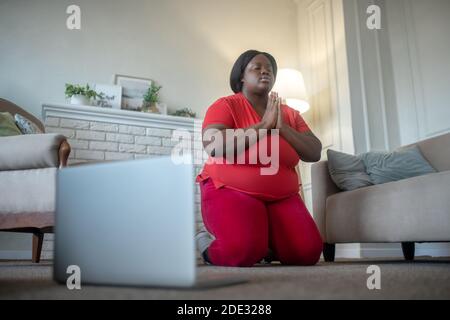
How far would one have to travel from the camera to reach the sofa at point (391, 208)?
4.51 feet

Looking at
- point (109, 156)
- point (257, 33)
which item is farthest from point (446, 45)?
point (109, 156)

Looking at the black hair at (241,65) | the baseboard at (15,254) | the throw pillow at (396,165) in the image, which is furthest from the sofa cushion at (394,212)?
the baseboard at (15,254)

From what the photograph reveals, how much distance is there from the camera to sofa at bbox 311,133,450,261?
1374 millimetres

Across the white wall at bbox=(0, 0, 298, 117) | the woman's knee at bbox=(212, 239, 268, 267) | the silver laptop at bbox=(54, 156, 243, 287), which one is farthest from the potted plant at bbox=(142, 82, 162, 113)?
the silver laptop at bbox=(54, 156, 243, 287)

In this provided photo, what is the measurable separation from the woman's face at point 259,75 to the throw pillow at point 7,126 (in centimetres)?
112

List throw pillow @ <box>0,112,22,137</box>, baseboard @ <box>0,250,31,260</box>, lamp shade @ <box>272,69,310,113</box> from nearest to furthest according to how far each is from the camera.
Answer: throw pillow @ <box>0,112,22,137</box> → baseboard @ <box>0,250,31,260</box> → lamp shade @ <box>272,69,310,113</box>

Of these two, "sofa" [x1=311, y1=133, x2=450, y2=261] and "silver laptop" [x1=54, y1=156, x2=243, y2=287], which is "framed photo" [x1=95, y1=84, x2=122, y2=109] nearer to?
"sofa" [x1=311, y1=133, x2=450, y2=261]

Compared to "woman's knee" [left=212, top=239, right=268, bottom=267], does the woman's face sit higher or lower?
higher

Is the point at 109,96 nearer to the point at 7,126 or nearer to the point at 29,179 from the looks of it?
the point at 7,126

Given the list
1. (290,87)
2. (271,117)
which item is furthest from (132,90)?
(271,117)

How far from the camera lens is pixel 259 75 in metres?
1.59

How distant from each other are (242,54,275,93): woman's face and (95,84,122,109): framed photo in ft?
5.02

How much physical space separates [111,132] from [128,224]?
87.5 inches

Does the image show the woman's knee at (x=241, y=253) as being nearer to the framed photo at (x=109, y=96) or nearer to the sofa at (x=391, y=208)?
the sofa at (x=391, y=208)
